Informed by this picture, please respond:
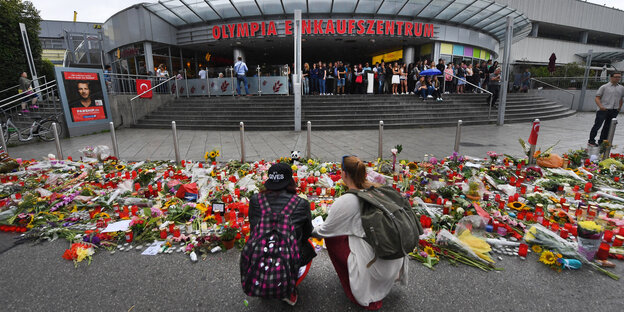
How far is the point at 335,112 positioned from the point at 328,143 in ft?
15.3

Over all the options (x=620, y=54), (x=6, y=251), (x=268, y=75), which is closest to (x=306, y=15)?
(x=268, y=75)

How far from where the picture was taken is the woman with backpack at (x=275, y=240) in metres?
2.07

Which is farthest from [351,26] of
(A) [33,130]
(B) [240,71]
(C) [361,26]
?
(A) [33,130]

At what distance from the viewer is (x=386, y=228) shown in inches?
78.8

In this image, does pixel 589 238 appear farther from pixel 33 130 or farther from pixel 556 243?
pixel 33 130

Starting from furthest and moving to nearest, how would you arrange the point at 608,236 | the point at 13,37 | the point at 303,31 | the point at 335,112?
the point at 303,31 → the point at 13,37 → the point at 335,112 → the point at 608,236

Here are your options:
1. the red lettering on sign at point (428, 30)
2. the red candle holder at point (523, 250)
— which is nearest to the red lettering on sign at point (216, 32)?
the red lettering on sign at point (428, 30)

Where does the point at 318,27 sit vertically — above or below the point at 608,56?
above

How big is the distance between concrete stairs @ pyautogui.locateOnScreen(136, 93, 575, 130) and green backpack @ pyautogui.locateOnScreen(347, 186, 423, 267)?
A: 10244 mm

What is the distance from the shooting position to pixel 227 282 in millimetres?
2730

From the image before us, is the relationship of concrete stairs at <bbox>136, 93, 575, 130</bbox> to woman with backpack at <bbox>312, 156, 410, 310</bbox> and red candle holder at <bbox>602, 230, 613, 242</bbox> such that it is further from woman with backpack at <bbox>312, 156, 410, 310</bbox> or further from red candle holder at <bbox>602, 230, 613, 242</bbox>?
woman with backpack at <bbox>312, 156, 410, 310</bbox>

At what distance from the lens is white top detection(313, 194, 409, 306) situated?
2.19 meters

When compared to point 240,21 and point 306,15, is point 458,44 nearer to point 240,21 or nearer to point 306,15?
point 306,15

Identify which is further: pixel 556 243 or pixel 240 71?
pixel 240 71
